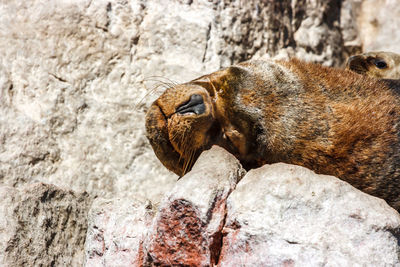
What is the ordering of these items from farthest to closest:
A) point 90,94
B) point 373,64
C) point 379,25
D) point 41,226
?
point 379,25
point 373,64
point 90,94
point 41,226

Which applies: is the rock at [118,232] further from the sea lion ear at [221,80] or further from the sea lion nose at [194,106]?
the sea lion ear at [221,80]

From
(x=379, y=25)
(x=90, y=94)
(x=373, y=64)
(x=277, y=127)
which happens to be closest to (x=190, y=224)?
(x=277, y=127)

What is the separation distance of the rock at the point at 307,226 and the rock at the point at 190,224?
72 mm

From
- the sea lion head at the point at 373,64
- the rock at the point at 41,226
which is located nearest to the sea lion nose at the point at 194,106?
the rock at the point at 41,226

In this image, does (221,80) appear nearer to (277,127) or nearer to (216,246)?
(277,127)

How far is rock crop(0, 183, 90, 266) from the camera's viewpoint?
357 cm

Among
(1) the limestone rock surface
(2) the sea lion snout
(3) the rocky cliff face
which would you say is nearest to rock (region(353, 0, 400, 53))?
(3) the rocky cliff face

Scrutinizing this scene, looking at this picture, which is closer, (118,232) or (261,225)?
(261,225)

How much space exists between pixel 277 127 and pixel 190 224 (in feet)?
2.84

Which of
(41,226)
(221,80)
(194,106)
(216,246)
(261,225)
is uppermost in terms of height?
(221,80)

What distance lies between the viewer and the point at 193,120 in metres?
3.50

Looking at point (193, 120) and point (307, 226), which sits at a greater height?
point (193, 120)

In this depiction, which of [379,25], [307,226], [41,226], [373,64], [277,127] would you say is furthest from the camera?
[379,25]

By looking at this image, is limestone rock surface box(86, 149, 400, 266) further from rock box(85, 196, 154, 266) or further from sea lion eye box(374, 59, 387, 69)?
sea lion eye box(374, 59, 387, 69)
